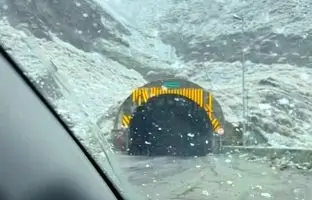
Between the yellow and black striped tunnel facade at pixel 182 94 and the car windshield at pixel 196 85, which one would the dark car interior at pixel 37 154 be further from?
the yellow and black striped tunnel facade at pixel 182 94

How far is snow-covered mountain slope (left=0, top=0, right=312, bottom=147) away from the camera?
4.67 meters

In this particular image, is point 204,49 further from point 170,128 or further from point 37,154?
point 37,154

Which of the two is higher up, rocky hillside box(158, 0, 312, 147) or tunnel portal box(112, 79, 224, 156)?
rocky hillside box(158, 0, 312, 147)

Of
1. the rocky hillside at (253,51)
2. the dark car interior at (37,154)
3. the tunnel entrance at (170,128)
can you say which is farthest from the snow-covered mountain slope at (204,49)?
the dark car interior at (37,154)

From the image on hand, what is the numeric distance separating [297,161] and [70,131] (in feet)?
6.93

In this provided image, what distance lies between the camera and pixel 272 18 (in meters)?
5.07

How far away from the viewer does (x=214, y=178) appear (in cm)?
468

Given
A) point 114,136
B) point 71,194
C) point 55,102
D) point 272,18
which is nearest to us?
point 71,194

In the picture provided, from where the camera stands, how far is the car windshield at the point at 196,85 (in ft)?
14.6

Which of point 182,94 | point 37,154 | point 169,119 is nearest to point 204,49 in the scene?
point 182,94

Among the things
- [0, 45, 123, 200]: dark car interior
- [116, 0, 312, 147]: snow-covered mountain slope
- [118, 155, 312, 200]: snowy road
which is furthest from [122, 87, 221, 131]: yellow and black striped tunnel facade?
[0, 45, 123, 200]: dark car interior

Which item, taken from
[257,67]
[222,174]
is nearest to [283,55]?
[257,67]

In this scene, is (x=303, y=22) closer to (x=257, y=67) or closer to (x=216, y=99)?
(x=257, y=67)

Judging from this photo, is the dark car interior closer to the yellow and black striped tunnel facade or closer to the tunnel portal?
the tunnel portal
